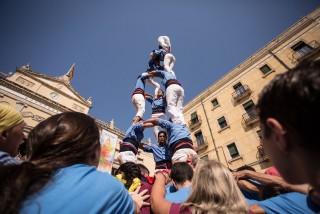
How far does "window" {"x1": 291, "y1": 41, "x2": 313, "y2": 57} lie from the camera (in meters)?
13.0

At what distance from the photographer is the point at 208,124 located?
57.5 ft

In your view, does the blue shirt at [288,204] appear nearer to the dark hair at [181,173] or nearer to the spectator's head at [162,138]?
the dark hair at [181,173]

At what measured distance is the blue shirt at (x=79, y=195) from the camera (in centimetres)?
76

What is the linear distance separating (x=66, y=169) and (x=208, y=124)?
17.7 meters

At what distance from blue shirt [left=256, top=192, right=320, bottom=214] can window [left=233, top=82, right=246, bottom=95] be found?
1583 cm

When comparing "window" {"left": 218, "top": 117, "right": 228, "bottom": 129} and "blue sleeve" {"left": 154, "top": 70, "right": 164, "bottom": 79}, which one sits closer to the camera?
"blue sleeve" {"left": 154, "top": 70, "right": 164, "bottom": 79}

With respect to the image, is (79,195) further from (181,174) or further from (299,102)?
(181,174)

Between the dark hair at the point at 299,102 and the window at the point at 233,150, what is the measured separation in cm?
1522

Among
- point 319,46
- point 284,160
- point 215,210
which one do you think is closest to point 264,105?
point 284,160

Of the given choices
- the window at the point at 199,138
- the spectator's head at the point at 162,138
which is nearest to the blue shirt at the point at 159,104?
the spectator's head at the point at 162,138

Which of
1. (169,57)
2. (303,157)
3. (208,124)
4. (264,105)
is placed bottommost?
(303,157)

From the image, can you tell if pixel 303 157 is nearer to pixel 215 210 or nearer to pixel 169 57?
pixel 215 210

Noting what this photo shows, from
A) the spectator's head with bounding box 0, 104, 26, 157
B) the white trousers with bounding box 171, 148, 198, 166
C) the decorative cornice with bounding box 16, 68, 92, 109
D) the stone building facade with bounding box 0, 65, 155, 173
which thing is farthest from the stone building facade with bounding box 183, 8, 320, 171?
the decorative cornice with bounding box 16, 68, 92, 109

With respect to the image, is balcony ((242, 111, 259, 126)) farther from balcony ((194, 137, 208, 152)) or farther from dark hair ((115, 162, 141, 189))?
dark hair ((115, 162, 141, 189))
